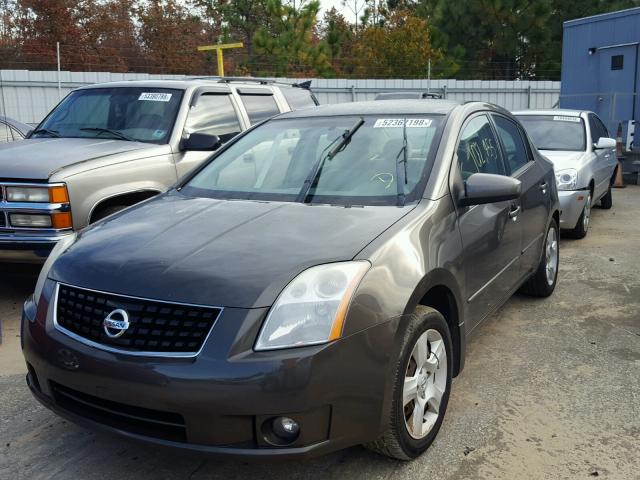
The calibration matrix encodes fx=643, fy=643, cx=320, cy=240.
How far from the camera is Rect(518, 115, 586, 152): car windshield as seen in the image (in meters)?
8.36

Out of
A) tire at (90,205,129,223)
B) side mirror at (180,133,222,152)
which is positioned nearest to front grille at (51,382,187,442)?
tire at (90,205,129,223)

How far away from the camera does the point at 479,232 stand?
11.7 ft

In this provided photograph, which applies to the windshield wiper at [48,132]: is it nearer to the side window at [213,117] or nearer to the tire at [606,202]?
the side window at [213,117]

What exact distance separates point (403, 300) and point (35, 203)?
332 cm

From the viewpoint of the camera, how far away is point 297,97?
7.77 m

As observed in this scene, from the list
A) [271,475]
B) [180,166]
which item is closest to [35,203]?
[180,166]

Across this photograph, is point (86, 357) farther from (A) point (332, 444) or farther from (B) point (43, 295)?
(A) point (332, 444)

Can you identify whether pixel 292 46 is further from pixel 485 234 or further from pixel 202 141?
pixel 485 234

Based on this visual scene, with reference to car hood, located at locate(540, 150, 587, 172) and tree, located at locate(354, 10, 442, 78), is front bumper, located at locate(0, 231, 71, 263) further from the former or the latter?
tree, located at locate(354, 10, 442, 78)

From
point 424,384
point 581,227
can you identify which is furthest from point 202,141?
point 581,227

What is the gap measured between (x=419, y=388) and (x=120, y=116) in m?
4.40

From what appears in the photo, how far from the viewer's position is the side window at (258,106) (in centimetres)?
689

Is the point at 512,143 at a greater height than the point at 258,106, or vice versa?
the point at 258,106

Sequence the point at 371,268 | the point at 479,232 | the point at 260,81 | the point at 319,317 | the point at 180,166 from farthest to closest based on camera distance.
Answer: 1. the point at 260,81
2. the point at 180,166
3. the point at 479,232
4. the point at 371,268
5. the point at 319,317
